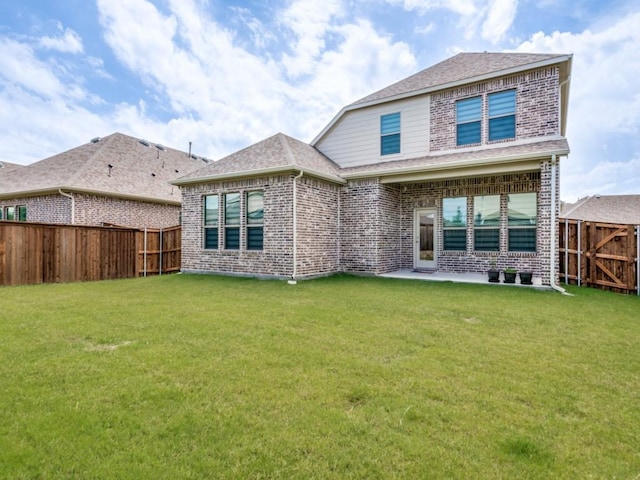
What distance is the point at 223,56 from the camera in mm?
12969

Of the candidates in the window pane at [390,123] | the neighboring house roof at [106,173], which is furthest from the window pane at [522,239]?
the neighboring house roof at [106,173]

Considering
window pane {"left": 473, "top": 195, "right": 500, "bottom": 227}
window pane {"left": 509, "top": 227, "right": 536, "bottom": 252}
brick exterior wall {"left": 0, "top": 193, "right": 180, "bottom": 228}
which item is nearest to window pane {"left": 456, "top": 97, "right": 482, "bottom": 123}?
window pane {"left": 473, "top": 195, "right": 500, "bottom": 227}

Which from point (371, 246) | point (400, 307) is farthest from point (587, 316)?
point (371, 246)

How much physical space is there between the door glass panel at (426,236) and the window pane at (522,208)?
2.40 m

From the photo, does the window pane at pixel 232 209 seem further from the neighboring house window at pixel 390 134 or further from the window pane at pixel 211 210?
the neighboring house window at pixel 390 134

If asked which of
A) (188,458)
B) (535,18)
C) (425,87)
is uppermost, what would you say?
(535,18)

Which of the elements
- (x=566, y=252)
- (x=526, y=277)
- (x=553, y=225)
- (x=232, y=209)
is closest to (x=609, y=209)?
(x=566, y=252)

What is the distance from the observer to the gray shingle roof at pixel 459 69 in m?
10.4

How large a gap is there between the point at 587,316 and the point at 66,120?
20363 millimetres

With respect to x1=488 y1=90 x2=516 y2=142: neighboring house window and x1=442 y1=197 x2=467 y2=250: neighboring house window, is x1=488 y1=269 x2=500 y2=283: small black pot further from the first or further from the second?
x1=488 y1=90 x2=516 y2=142: neighboring house window

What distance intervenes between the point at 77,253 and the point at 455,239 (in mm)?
11926

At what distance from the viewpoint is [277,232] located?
10016mm

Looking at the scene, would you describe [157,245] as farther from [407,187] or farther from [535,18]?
[535,18]

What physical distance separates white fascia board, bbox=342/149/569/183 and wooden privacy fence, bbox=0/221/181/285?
25.3ft
